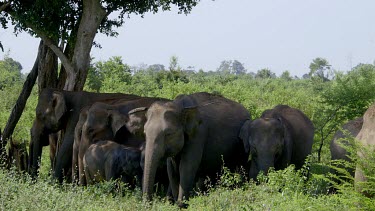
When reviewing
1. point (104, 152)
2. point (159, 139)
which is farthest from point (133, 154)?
point (159, 139)

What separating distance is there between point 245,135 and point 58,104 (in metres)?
4.36

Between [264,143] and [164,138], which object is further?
[264,143]

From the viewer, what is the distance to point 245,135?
40.6 feet

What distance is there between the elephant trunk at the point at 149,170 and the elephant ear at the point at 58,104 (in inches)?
178

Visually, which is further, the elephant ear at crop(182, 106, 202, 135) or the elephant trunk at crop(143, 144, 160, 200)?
the elephant ear at crop(182, 106, 202, 135)

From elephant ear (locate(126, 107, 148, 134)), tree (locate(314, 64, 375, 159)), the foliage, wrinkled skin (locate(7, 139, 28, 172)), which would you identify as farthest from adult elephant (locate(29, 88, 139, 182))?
tree (locate(314, 64, 375, 159))

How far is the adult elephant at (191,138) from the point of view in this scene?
1081 centimetres

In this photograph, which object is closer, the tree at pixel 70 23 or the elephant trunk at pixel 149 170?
the elephant trunk at pixel 149 170

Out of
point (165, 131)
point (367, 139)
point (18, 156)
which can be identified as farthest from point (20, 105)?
point (367, 139)

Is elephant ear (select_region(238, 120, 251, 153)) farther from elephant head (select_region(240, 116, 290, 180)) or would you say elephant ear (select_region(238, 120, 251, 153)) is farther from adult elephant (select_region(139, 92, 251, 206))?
adult elephant (select_region(139, 92, 251, 206))

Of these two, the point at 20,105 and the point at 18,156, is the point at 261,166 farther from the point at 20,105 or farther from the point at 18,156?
the point at 20,105

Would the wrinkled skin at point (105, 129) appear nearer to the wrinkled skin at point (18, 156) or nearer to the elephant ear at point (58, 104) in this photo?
the elephant ear at point (58, 104)

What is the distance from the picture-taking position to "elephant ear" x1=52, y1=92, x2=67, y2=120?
14.8 m

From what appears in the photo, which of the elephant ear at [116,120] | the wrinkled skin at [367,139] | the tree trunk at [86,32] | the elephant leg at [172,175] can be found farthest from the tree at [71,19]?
the wrinkled skin at [367,139]
